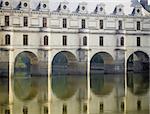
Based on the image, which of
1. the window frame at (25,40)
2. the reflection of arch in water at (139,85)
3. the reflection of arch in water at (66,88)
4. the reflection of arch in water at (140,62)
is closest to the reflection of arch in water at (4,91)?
the reflection of arch in water at (66,88)

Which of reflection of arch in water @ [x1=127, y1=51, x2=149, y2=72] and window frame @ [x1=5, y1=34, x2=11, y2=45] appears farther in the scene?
reflection of arch in water @ [x1=127, y1=51, x2=149, y2=72]

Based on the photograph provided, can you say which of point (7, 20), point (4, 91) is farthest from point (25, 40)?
point (4, 91)

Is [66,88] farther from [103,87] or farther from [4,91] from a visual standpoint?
[4,91]

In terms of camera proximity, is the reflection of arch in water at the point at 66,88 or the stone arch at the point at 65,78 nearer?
the reflection of arch in water at the point at 66,88

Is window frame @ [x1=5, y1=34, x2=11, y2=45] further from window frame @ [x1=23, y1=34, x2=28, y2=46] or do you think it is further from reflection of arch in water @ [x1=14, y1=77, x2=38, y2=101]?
reflection of arch in water @ [x1=14, y1=77, x2=38, y2=101]

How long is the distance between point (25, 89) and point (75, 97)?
641 cm

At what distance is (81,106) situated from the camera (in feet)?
83.6

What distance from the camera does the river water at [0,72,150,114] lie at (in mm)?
24328

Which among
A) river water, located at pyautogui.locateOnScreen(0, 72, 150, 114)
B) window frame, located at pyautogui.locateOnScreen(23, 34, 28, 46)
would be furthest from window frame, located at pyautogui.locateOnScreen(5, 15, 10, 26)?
river water, located at pyautogui.locateOnScreen(0, 72, 150, 114)

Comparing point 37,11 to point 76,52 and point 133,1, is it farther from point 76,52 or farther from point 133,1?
point 133,1

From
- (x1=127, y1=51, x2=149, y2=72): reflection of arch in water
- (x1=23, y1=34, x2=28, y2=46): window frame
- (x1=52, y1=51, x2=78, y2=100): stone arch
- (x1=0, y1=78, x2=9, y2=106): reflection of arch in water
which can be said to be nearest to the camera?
(x1=0, y1=78, x2=9, y2=106): reflection of arch in water

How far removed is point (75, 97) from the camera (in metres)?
29.6

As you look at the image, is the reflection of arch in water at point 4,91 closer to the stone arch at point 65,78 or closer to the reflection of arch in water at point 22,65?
the stone arch at point 65,78

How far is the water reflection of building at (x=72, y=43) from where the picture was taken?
3728cm
